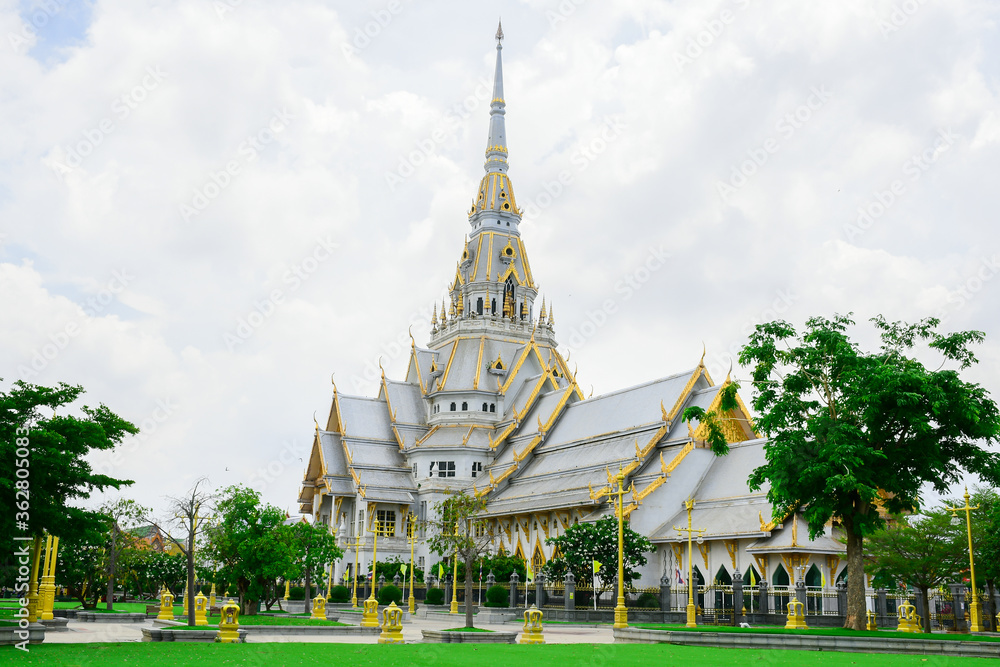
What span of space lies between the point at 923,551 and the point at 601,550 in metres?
14.3

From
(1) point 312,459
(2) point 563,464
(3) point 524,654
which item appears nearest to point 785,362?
(3) point 524,654

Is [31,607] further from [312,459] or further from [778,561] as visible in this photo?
[312,459]

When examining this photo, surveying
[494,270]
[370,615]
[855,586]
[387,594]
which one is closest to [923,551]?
[855,586]

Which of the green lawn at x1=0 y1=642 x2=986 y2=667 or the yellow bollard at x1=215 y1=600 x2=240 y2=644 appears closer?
the green lawn at x1=0 y1=642 x2=986 y2=667

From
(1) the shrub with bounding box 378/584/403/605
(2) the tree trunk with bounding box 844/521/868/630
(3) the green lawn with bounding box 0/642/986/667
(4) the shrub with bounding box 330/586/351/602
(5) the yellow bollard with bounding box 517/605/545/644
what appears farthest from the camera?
(4) the shrub with bounding box 330/586/351/602

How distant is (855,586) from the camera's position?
28922 millimetres

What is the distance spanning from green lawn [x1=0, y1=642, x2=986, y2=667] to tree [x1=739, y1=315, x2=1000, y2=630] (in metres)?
6.51

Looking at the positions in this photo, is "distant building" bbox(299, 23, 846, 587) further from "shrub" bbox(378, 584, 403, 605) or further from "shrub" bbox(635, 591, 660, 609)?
"shrub" bbox(378, 584, 403, 605)

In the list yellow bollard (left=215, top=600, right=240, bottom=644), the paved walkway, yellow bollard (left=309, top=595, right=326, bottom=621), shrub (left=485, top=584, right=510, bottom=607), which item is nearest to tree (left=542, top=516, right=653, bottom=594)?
shrub (left=485, top=584, right=510, bottom=607)

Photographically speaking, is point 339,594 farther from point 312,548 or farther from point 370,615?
point 370,615

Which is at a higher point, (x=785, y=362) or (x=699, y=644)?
(x=785, y=362)

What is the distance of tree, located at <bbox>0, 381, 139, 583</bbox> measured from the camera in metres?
22.4

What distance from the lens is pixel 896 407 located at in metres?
28.7

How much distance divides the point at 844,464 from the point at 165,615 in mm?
24034
